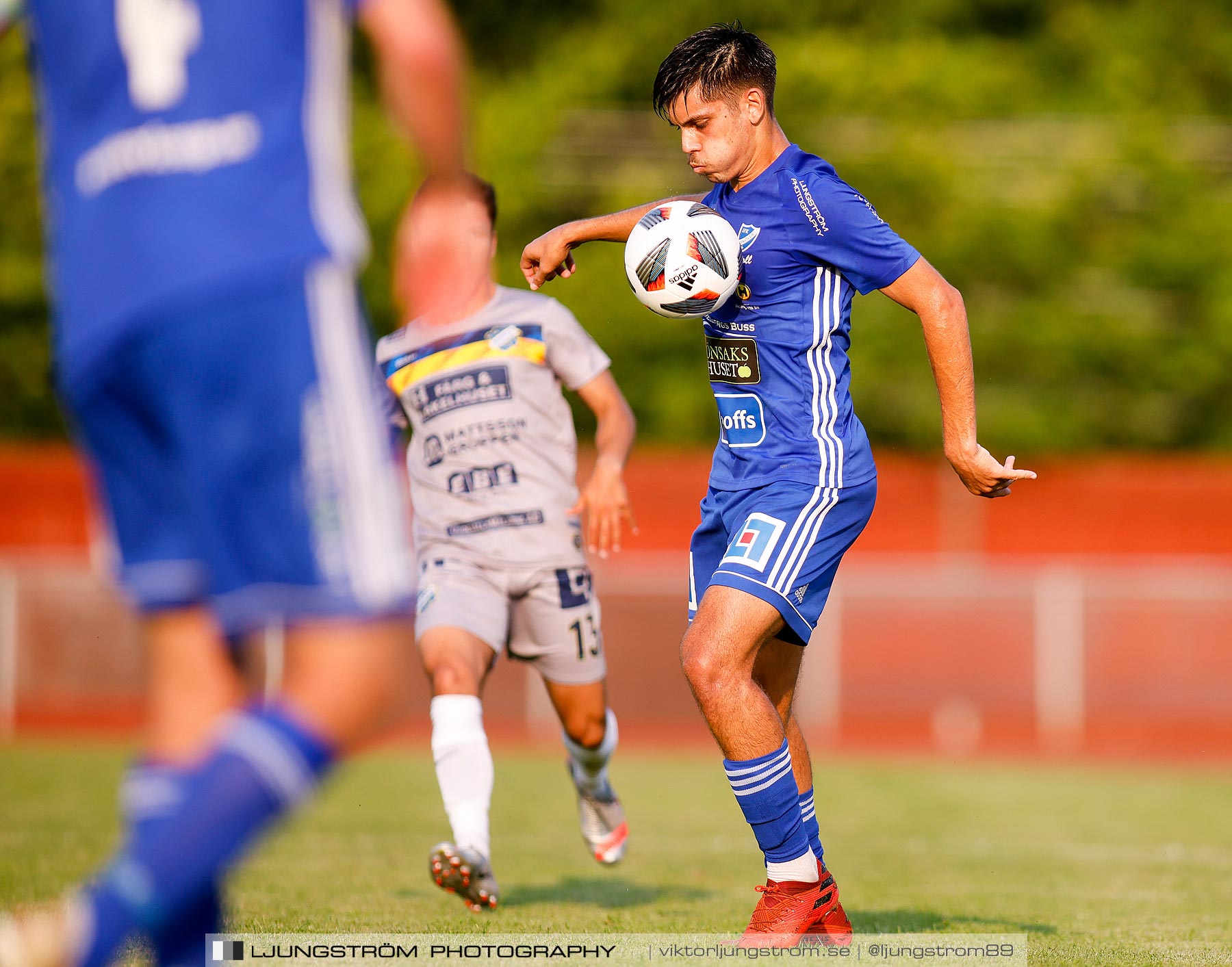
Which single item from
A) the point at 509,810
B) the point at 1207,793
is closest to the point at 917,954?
the point at 509,810

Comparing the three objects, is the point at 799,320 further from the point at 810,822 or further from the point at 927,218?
the point at 927,218

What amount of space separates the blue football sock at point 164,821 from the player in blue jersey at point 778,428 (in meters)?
1.76

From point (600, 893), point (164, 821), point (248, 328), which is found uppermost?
point (248, 328)

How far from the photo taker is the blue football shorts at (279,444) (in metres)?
2.61

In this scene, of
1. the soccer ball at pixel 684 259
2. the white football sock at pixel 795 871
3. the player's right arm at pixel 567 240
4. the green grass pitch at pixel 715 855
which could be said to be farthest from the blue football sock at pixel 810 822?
the player's right arm at pixel 567 240

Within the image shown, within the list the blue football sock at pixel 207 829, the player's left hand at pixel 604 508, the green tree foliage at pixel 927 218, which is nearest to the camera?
the blue football sock at pixel 207 829

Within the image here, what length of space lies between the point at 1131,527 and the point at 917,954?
59.2ft

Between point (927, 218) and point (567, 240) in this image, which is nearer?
point (567, 240)

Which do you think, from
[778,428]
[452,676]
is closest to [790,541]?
[778,428]

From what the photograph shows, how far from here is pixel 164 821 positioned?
2.62 m

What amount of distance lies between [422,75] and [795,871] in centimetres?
270

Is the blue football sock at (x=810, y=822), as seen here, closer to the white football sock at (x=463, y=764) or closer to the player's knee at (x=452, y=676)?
the white football sock at (x=463, y=764)

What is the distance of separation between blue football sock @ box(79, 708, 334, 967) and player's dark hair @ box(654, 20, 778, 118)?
8.78 ft

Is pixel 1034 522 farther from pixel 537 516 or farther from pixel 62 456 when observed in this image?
pixel 537 516
